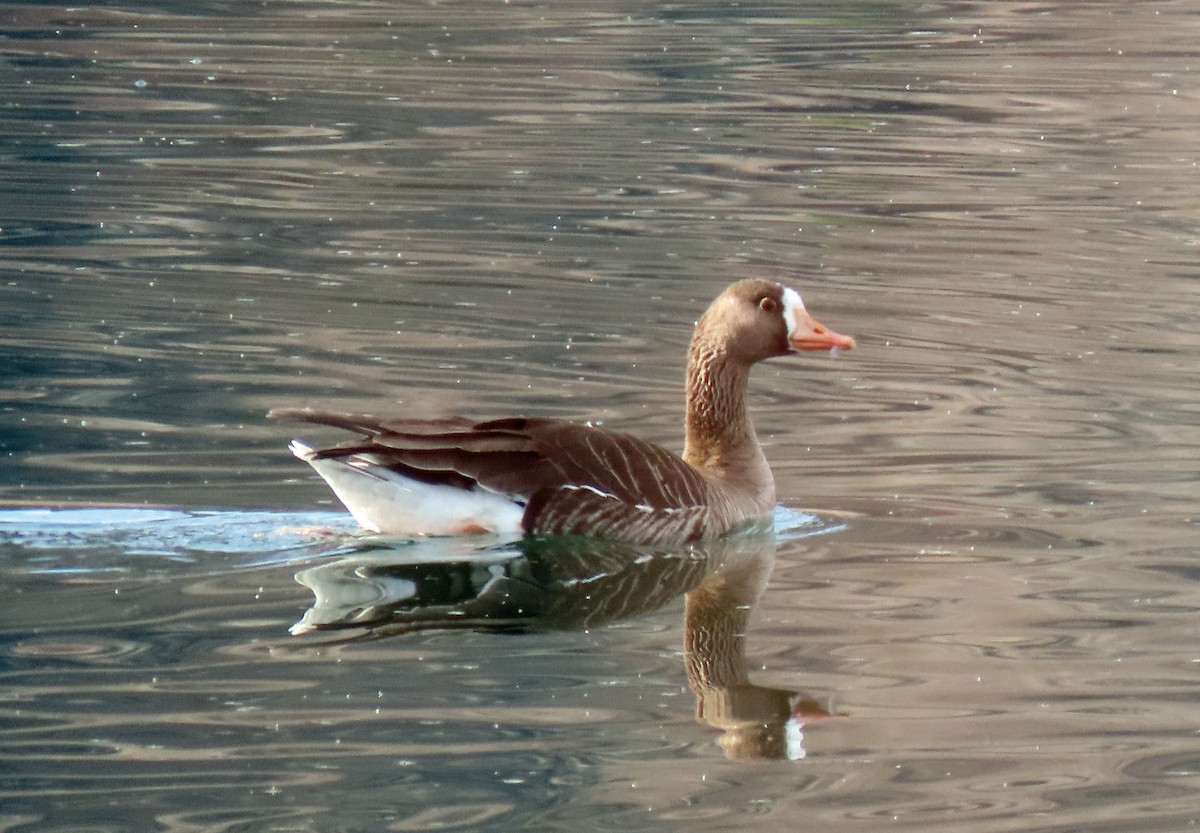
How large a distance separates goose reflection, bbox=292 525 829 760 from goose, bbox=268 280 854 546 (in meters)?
0.11

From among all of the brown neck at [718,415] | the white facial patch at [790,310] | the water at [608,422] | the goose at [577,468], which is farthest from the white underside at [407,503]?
the white facial patch at [790,310]

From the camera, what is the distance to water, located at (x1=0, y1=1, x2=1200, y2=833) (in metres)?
5.86

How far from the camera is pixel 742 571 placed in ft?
26.5

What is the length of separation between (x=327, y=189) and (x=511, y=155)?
7.31ft

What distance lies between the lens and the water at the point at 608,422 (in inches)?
231

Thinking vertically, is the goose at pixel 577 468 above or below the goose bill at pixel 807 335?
below

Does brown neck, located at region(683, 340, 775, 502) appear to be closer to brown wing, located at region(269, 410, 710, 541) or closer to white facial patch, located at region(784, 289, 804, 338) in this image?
white facial patch, located at region(784, 289, 804, 338)

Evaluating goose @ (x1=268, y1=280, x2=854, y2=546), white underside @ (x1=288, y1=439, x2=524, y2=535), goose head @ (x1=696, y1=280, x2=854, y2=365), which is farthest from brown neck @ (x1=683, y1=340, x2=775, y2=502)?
white underside @ (x1=288, y1=439, x2=524, y2=535)

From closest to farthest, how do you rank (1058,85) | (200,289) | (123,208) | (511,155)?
(200,289), (123,208), (511,155), (1058,85)

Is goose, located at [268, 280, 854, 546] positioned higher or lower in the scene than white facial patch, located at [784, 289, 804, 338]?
lower

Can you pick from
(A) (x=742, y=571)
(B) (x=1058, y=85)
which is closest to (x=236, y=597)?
(A) (x=742, y=571)

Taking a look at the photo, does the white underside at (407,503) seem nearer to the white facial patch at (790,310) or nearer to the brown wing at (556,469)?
the brown wing at (556,469)

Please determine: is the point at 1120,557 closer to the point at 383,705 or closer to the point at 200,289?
the point at 383,705

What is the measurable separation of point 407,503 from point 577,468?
0.69m
